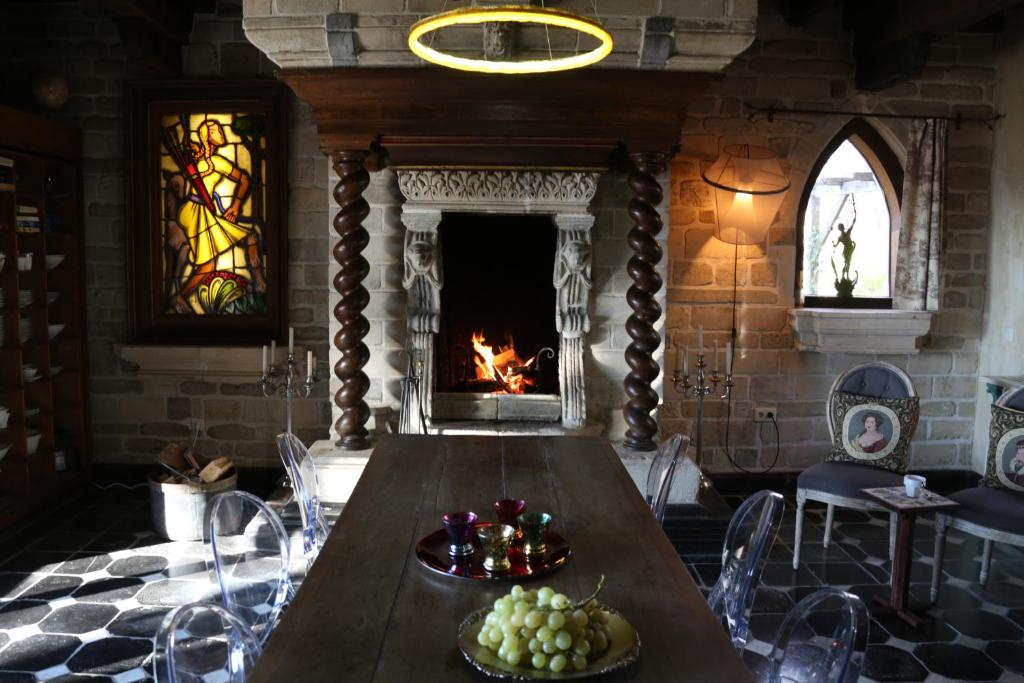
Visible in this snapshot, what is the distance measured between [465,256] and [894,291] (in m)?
2.93

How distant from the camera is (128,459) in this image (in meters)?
5.95

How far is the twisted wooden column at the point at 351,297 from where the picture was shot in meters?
4.74

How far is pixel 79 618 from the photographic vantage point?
3.77 metres

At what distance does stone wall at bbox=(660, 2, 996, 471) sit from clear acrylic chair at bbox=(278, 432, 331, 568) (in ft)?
9.91

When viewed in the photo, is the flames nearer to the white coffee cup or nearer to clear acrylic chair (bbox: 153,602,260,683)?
the white coffee cup

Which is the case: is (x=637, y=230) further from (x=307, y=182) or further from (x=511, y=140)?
(x=307, y=182)

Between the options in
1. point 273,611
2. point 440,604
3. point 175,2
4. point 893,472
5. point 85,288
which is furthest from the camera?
point 85,288

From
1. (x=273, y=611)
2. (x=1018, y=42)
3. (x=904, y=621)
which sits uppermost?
(x=1018, y=42)

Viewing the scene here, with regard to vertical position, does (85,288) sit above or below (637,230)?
below

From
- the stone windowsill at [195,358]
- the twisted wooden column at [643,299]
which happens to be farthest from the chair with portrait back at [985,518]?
the stone windowsill at [195,358]

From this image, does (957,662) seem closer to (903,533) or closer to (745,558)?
(903,533)

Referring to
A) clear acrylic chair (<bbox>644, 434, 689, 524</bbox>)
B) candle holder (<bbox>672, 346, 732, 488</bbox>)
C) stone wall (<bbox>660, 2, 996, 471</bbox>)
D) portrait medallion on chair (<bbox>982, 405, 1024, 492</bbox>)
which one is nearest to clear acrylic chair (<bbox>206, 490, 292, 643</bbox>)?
clear acrylic chair (<bbox>644, 434, 689, 524</bbox>)

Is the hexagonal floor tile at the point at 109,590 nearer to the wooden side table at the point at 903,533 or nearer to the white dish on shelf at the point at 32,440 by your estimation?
the white dish on shelf at the point at 32,440

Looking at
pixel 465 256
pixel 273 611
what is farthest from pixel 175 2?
pixel 273 611
